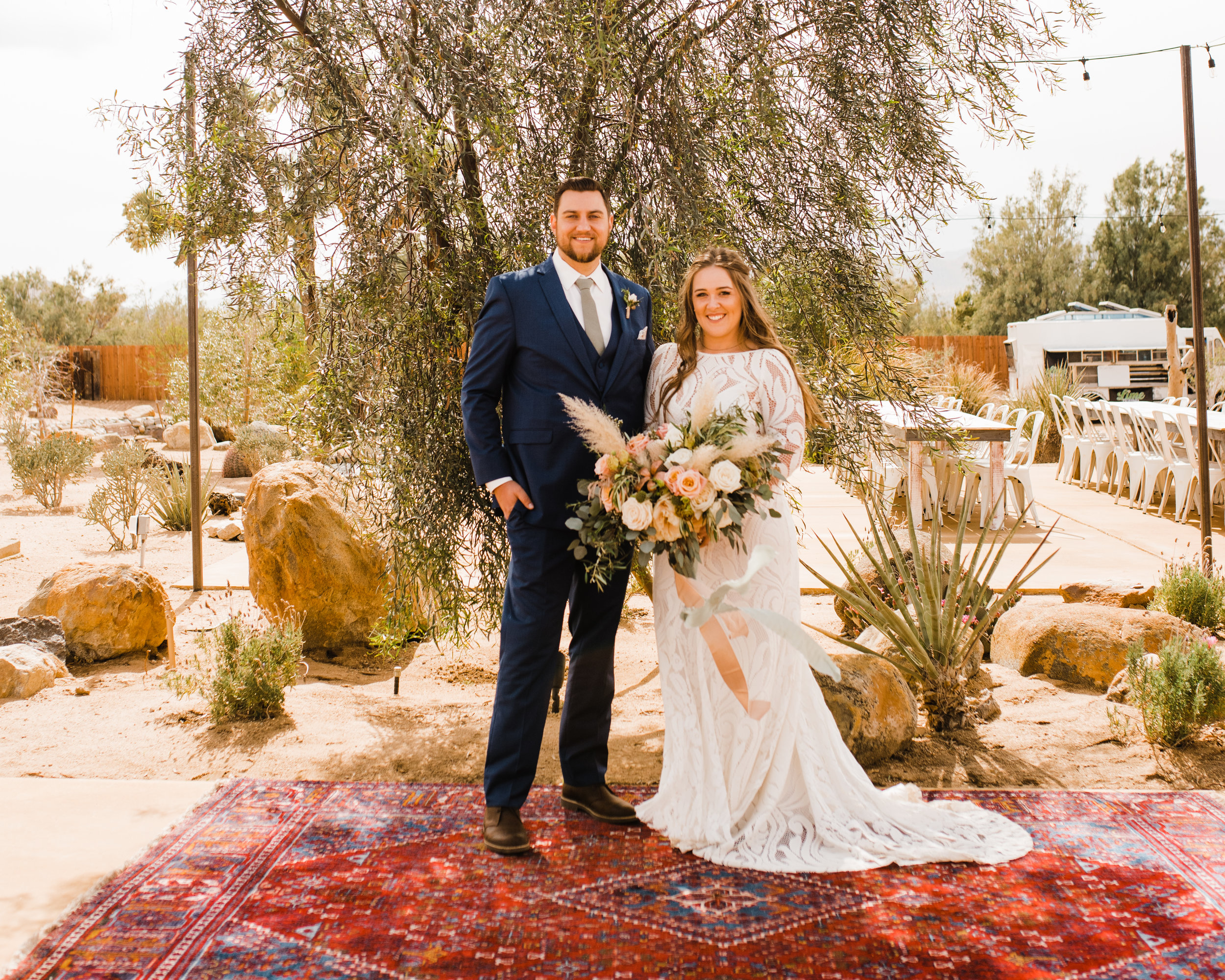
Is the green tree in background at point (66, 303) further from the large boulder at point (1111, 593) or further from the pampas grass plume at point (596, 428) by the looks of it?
the pampas grass plume at point (596, 428)

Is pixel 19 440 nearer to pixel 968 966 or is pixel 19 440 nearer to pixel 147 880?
pixel 147 880

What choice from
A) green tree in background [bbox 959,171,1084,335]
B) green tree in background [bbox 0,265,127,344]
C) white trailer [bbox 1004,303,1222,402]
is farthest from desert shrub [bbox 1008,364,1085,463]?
green tree in background [bbox 0,265,127,344]

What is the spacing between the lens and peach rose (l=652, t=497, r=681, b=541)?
2828 millimetres

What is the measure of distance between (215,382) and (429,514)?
17.0m

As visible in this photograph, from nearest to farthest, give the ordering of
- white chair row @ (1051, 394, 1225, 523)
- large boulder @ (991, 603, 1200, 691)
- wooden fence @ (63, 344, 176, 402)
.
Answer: large boulder @ (991, 603, 1200, 691) → white chair row @ (1051, 394, 1225, 523) → wooden fence @ (63, 344, 176, 402)

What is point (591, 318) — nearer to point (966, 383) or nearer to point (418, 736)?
point (418, 736)

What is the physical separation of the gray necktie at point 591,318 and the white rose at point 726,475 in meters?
0.63

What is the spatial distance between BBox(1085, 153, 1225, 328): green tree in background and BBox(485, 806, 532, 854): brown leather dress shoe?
31860 millimetres

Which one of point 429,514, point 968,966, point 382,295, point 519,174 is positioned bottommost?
point 968,966

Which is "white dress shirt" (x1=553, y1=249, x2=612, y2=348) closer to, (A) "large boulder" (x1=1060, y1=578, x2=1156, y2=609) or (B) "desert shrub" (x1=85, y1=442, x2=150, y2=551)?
(A) "large boulder" (x1=1060, y1=578, x2=1156, y2=609)

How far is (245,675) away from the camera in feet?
14.2

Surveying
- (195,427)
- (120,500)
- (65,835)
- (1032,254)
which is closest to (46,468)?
(120,500)

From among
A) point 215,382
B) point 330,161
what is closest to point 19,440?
point 215,382

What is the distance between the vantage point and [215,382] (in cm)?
1920
